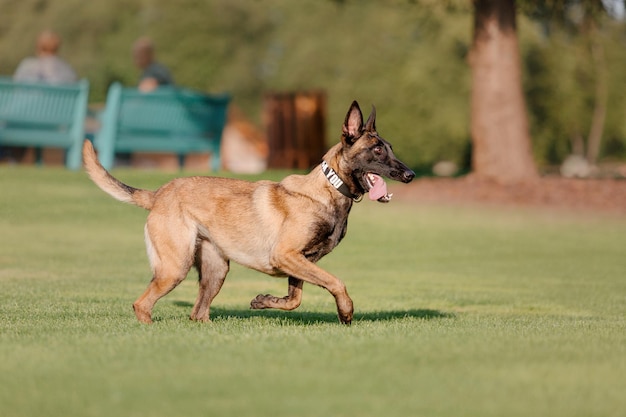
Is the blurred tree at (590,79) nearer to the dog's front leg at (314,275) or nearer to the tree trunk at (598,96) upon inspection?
the tree trunk at (598,96)

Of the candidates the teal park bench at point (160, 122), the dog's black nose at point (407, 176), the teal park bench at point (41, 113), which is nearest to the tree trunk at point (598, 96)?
the teal park bench at point (160, 122)

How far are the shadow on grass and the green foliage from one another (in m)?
32.7

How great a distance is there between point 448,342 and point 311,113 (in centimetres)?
2218

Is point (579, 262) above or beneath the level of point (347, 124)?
beneath

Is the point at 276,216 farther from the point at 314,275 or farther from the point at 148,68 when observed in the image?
the point at 148,68

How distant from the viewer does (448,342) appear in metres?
7.89

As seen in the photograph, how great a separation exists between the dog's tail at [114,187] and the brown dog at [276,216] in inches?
5.3

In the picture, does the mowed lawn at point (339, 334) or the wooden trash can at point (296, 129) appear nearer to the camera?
the mowed lawn at point (339, 334)

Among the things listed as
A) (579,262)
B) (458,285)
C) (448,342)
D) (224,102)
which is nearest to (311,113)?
(224,102)

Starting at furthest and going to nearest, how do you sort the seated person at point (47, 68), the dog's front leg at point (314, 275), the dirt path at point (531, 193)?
the seated person at point (47, 68) < the dirt path at point (531, 193) < the dog's front leg at point (314, 275)

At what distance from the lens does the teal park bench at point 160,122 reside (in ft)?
78.8

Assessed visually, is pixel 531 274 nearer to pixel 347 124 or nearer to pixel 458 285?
pixel 458 285

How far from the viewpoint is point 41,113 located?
23.2 m

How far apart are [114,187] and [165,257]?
0.92 meters
